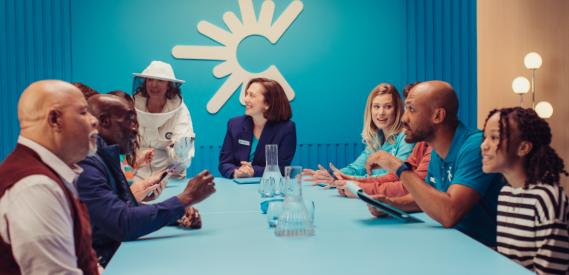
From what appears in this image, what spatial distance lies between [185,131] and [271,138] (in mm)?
678

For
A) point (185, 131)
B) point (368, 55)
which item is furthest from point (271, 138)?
point (368, 55)

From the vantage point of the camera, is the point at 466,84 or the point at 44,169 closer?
the point at 44,169

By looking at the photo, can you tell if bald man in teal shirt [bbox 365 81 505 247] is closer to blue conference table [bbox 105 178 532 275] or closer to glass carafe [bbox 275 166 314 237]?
blue conference table [bbox 105 178 532 275]

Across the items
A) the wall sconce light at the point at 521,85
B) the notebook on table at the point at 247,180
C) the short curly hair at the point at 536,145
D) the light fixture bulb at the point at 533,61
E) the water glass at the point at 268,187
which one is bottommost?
the notebook on table at the point at 247,180

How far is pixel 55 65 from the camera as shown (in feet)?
14.5

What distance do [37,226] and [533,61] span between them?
4.35 meters

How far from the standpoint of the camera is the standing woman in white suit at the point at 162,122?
2900 mm

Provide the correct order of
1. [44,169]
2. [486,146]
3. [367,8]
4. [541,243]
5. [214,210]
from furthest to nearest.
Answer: [367,8] → [214,210] → [486,146] → [541,243] → [44,169]

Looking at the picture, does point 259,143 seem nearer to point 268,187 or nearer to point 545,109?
point 268,187

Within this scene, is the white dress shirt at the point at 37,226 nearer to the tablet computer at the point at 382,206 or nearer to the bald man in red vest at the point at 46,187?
the bald man in red vest at the point at 46,187

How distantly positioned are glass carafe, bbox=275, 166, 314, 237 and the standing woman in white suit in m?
1.58

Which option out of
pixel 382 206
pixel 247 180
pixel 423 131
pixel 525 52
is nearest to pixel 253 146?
pixel 247 180

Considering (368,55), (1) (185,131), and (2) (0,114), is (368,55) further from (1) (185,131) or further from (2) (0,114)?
(2) (0,114)

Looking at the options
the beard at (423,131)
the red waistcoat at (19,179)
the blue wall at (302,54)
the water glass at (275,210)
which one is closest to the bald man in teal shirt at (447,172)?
the beard at (423,131)
